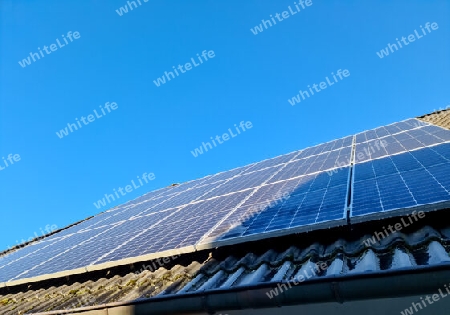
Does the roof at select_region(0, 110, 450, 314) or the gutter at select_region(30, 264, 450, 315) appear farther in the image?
the roof at select_region(0, 110, 450, 314)

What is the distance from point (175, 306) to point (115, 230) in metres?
5.13

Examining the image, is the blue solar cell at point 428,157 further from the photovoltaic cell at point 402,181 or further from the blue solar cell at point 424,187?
the blue solar cell at point 424,187

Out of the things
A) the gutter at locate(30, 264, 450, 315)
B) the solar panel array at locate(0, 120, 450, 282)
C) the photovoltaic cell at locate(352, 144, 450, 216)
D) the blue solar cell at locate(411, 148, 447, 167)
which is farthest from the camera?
the blue solar cell at locate(411, 148, 447, 167)

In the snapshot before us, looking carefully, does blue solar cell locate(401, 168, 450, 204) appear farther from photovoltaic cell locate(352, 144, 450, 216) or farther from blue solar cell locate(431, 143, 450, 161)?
blue solar cell locate(431, 143, 450, 161)

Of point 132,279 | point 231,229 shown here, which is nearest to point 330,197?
point 231,229

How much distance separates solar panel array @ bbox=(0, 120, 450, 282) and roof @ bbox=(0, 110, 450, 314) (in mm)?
245

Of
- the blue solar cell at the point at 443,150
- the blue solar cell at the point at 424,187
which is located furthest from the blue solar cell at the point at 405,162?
the blue solar cell at the point at 443,150

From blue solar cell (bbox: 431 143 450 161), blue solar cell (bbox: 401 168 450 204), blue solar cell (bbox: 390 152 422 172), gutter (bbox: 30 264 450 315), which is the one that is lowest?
blue solar cell (bbox: 431 143 450 161)

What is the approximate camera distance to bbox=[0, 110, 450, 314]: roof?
331cm

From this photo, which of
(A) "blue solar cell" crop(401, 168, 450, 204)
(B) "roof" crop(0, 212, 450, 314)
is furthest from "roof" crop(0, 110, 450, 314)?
(A) "blue solar cell" crop(401, 168, 450, 204)

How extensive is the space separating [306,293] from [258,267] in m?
1.21

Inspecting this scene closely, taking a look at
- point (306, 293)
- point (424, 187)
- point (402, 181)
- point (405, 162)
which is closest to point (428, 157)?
point (405, 162)

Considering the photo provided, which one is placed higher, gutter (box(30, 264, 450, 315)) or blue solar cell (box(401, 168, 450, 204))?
gutter (box(30, 264, 450, 315))

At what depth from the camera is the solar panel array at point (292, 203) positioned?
175 inches
